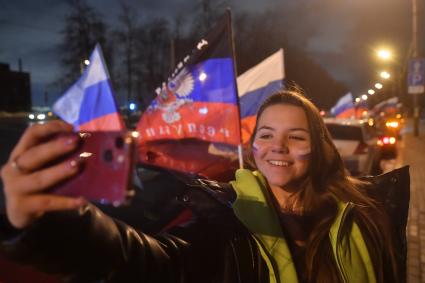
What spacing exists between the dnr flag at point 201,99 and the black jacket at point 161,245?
270cm

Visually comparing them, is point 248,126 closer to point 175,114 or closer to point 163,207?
point 175,114

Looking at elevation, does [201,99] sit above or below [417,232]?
above

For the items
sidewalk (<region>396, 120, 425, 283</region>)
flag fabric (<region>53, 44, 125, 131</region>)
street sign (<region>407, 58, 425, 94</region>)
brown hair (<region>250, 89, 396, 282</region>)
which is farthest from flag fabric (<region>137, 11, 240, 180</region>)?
street sign (<region>407, 58, 425, 94</region>)

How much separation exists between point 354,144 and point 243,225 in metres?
6.65

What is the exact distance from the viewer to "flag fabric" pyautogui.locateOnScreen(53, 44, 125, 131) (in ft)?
15.0

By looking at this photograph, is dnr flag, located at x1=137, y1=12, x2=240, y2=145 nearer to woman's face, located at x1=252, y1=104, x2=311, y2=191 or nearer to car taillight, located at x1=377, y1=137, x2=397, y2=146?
woman's face, located at x1=252, y1=104, x2=311, y2=191

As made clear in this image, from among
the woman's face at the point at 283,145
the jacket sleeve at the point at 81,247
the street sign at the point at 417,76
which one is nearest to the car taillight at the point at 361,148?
the woman's face at the point at 283,145

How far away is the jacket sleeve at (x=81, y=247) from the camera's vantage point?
95cm

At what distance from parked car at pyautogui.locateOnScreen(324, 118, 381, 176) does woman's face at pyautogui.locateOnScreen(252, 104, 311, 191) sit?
5.52 m

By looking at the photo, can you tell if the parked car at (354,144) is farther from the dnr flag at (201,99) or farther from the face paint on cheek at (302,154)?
the face paint on cheek at (302,154)

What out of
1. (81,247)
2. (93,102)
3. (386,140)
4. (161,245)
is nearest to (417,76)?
(386,140)

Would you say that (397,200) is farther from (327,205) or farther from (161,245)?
(161,245)

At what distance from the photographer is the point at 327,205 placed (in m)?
1.96

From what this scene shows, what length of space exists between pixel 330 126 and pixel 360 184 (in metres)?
6.25
